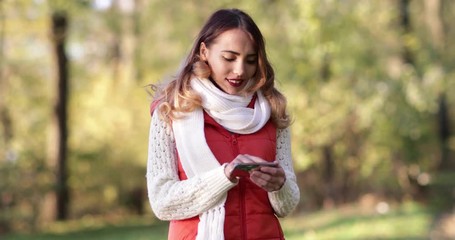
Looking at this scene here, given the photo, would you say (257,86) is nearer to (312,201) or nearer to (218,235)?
(218,235)

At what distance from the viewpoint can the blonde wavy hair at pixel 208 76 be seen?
3.13 metres

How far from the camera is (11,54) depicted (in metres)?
26.4

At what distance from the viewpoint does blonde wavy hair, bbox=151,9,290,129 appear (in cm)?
313

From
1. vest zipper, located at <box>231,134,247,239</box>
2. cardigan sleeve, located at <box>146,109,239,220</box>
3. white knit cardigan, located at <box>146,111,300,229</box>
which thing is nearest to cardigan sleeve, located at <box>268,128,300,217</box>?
white knit cardigan, located at <box>146,111,300,229</box>

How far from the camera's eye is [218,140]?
3.11 metres

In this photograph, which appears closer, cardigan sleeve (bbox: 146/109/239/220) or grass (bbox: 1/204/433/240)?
cardigan sleeve (bbox: 146/109/239/220)

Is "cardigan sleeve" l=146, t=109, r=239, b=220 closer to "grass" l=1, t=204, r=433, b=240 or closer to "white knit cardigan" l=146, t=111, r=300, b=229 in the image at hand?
"white knit cardigan" l=146, t=111, r=300, b=229

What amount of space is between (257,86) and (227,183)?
0.42 metres

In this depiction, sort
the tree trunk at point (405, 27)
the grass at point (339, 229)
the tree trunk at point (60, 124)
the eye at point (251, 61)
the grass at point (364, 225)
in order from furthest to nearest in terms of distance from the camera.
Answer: the tree trunk at point (60, 124) → the tree trunk at point (405, 27) → the grass at point (339, 229) → the grass at point (364, 225) → the eye at point (251, 61)

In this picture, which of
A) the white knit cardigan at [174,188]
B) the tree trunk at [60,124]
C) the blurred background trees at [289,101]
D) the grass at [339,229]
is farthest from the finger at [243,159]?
the tree trunk at [60,124]

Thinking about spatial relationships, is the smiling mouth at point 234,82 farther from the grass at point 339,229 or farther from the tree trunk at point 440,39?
the tree trunk at point 440,39

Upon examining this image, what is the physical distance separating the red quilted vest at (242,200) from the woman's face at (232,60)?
15 cm

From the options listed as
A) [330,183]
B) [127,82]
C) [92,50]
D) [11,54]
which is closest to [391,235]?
[330,183]

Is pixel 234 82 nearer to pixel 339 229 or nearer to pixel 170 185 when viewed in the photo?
pixel 170 185
